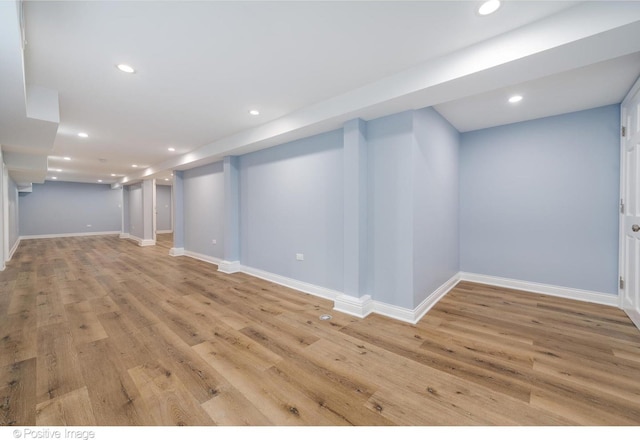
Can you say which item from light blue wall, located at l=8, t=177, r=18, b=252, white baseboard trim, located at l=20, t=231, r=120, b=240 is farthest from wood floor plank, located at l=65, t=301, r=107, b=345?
white baseboard trim, located at l=20, t=231, r=120, b=240

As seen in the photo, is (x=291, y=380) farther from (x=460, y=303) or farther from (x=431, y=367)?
(x=460, y=303)

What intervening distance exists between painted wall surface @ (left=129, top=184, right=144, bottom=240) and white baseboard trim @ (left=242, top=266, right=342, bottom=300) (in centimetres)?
624

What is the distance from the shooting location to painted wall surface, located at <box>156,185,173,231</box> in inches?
467

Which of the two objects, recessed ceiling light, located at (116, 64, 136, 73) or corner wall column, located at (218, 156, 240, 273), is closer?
recessed ceiling light, located at (116, 64, 136, 73)

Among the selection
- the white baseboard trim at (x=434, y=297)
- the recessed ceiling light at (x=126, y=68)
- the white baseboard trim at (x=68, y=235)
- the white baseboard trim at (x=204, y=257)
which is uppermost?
the recessed ceiling light at (x=126, y=68)

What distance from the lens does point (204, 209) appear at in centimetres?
589

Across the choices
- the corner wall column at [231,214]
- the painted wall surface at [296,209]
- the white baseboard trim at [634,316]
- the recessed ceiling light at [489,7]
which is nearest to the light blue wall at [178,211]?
the corner wall column at [231,214]

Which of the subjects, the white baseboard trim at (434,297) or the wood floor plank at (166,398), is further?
the white baseboard trim at (434,297)

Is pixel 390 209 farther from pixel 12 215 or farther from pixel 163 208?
pixel 163 208

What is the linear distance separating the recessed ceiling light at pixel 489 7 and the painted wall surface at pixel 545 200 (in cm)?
253

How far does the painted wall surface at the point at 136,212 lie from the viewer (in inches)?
354

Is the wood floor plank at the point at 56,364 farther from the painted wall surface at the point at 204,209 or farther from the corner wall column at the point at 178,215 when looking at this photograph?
the corner wall column at the point at 178,215

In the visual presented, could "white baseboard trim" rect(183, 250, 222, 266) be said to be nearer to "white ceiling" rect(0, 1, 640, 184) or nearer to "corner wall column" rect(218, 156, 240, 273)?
"corner wall column" rect(218, 156, 240, 273)
